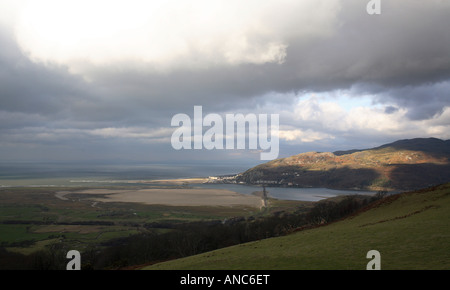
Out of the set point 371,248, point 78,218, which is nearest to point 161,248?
point 371,248

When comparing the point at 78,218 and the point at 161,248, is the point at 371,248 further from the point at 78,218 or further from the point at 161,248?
the point at 78,218

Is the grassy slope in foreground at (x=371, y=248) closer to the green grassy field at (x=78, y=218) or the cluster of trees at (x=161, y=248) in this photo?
the cluster of trees at (x=161, y=248)

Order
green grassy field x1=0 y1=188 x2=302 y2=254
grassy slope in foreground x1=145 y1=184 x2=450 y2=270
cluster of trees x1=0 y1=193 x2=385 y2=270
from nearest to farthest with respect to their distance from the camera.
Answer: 1. grassy slope in foreground x1=145 y1=184 x2=450 y2=270
2. cluster of trees x1=0 y1=193 x2=385 y2=270
3. green grassy field x1=0 y1=188 x2=302 y2=254

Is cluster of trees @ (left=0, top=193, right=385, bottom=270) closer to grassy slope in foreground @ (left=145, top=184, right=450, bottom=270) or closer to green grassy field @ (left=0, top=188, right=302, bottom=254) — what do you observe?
green grassy field @ (left=0, top=188, right=302, bottom=254)

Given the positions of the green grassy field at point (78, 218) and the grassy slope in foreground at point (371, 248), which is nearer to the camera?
the grassy slope in foreground at point (371, 248)

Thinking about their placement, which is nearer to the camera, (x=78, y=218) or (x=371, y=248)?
(x=371, y=248)

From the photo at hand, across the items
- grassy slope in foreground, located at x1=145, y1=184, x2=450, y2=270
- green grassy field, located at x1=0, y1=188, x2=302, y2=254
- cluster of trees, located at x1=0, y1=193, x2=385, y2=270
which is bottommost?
green grassy field, located at x1=0, y1=188, x2=302, y2=254

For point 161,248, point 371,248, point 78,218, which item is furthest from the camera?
point 78,218

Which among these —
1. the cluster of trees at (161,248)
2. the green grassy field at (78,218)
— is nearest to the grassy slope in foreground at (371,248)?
the cluster of trees at (161,248)

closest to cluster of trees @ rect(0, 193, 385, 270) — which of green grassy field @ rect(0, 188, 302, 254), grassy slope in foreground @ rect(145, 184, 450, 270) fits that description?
green grassy field @ rect(0, 188, 302, 254)
